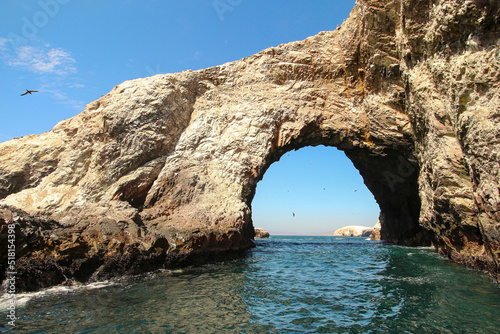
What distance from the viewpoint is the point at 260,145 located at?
22.0 m

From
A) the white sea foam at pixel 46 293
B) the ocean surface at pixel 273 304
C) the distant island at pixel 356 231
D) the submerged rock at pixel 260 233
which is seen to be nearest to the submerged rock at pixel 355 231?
the distant island at pixel 356 231

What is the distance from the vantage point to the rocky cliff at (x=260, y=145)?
1107 cm

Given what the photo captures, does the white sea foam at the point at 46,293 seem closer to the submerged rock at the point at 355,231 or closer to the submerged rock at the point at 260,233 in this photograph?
the submerged rock at the point at 260,233

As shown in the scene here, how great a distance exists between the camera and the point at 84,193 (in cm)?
1947

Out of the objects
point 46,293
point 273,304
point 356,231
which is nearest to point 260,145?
point 273,304

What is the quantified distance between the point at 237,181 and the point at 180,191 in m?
3.90

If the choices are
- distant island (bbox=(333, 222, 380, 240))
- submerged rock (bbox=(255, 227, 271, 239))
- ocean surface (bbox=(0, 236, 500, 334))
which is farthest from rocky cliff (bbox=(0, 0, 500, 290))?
distant island (bbox=(333, 222, 380, 240))

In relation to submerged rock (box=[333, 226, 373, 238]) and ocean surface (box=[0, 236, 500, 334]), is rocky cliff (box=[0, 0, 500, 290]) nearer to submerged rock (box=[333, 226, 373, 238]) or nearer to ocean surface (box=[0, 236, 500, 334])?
ocean surface (box=[0, 236, 500, 334])

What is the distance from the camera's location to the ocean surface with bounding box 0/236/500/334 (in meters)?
6.52

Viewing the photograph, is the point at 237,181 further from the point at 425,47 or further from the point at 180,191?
the point at 425,47

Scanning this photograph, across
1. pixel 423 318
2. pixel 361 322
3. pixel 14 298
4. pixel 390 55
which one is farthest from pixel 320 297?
pixel 390 55

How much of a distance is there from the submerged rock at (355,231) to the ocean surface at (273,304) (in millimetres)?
82070

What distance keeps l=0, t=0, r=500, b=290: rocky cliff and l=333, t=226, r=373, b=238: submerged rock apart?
63.8 meters

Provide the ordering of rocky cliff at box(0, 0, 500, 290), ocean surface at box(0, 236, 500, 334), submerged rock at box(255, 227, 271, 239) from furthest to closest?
submerged rock at box(255, 227, 271, 239)
rocky cliff at box(0, 0, 500, 290)
ocean surface at box(0, 236, 500, 334)
